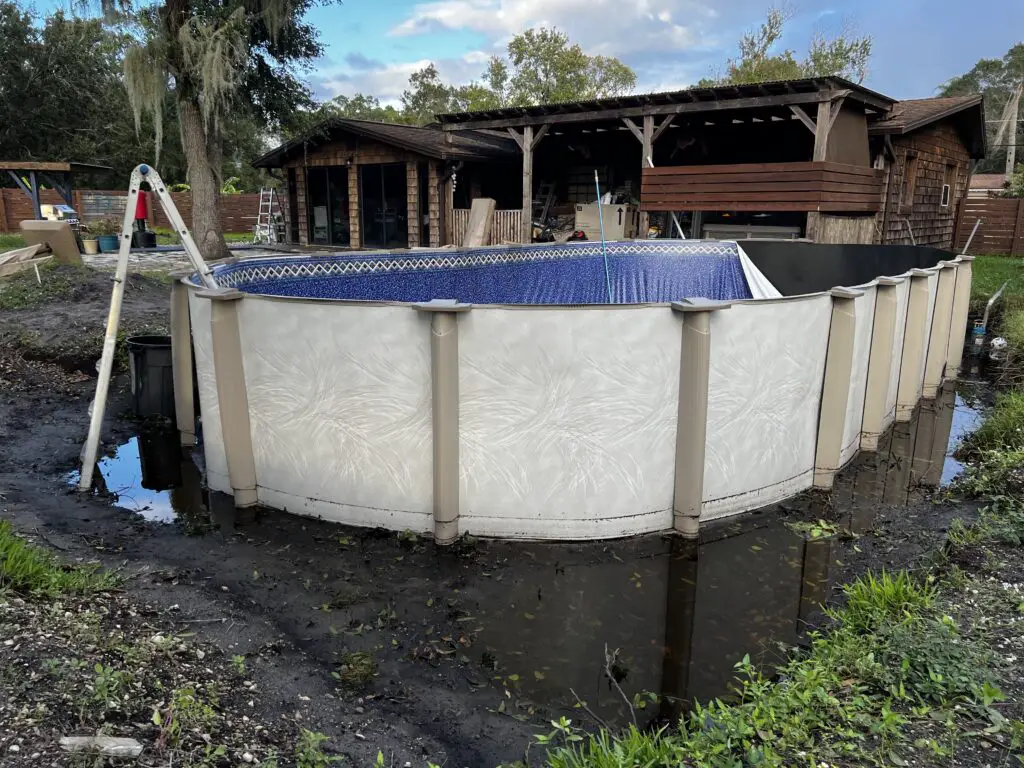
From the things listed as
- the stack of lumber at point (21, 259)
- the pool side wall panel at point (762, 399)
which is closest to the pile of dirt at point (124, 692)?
the pool side wall panel at point (762, 399)

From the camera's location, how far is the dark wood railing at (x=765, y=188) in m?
12.9

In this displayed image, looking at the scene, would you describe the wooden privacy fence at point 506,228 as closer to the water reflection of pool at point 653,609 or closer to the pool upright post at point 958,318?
the pool upright post at point 958,318

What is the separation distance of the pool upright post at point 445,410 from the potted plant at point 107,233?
65.3 feet

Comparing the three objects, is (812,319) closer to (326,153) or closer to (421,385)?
(421,385)

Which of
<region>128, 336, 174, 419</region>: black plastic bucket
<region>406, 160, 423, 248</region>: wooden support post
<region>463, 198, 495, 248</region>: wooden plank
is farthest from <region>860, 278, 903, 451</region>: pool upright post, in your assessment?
<region>406, 160, 423, 248</region>: wooden support post

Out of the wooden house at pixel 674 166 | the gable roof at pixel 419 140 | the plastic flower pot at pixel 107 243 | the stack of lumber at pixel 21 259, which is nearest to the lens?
the stack of lumber at pixel 21 259

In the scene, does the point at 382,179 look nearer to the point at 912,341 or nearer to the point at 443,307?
the point at 912,341

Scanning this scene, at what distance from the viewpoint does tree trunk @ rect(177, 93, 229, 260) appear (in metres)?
16.9

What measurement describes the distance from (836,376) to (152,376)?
546cm

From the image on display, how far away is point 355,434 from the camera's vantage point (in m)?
4.41

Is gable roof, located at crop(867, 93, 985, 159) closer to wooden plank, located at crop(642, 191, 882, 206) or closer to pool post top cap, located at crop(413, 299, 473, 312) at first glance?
wooden plank, located at crop(642, 191, 882, 206)

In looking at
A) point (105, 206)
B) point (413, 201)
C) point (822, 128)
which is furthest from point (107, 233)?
point (822, 128)

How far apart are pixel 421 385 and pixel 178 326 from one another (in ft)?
8.14

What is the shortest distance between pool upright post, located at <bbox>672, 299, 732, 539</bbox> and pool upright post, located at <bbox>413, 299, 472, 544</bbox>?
128 cm
